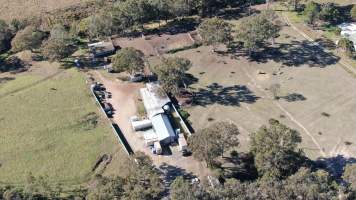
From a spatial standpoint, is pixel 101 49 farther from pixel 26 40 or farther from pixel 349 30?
pixel 349 30

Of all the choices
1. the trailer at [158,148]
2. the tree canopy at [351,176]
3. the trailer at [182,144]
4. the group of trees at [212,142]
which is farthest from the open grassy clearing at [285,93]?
the tree canopy at [351,176]

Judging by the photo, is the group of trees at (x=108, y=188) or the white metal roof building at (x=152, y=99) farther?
the white metal roof building at (x=152, y=99)

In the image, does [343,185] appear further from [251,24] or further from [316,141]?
[251,24]

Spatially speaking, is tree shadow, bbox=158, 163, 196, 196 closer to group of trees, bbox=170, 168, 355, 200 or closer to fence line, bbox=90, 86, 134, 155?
fence line, bbox=90, 86, 134, 155

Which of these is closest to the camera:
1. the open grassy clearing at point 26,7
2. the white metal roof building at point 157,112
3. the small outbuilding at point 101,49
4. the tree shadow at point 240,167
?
the tree shadow at point 240,167

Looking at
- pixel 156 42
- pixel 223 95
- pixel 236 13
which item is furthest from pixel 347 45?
pixel 156 42

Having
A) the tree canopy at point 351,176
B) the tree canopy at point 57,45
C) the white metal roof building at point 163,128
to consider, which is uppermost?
the tree canopy at point 57,45

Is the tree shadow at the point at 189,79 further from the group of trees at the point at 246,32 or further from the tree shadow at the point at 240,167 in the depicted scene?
the tree shadow at the point at 240,167

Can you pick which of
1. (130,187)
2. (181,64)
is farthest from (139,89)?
(130,187)
